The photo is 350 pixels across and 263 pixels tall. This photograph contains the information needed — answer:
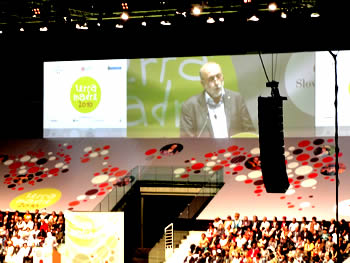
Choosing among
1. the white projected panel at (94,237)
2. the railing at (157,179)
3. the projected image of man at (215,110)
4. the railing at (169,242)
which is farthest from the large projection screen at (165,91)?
the white projected panel at (94,237)

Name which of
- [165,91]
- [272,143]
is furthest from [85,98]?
[272,143]

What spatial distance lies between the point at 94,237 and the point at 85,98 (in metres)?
7.77

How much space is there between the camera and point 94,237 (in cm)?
1806

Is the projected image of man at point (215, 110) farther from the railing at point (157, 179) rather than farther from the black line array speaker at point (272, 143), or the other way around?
the black line array speaker at point (272, 143)

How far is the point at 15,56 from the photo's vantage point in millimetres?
25406

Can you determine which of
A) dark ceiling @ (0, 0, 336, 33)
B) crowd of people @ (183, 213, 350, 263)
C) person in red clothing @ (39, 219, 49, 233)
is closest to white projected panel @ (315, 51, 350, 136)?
dark ceiling @ (0, 0, 336, 33)

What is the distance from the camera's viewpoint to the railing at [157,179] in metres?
22.1

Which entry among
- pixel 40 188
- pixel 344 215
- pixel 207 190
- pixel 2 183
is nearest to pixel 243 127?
pixel 207 190

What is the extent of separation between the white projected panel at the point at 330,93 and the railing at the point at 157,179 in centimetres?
377

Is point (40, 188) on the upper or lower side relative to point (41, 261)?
upper

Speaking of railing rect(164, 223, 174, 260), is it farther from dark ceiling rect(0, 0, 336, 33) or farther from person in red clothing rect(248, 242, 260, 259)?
dark ceiling rect(0, 0, 336, 33)

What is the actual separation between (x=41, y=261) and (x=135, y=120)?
7.07 m

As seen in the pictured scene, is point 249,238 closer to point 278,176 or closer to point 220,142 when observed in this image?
point 278,176

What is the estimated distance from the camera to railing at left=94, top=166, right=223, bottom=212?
22109mm
